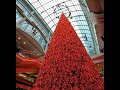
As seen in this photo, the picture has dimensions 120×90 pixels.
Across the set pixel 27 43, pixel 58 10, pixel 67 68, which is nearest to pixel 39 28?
pixel 27 43

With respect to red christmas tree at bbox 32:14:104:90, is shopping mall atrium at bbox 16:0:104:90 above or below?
below

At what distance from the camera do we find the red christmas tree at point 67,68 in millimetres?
5172

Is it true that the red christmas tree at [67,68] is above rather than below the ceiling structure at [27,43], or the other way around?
above

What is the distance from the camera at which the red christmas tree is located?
5.17m

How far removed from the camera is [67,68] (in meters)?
5.37

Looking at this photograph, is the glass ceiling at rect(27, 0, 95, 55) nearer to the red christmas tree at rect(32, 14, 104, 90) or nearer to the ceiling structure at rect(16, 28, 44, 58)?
the ceiling structure at rect(16, 28, 44, 58)

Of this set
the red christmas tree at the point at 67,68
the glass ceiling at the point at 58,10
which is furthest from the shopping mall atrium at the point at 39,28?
the red christmas tree at the point at 67,68

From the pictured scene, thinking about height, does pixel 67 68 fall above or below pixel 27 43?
above

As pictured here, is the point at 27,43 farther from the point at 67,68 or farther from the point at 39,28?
the point at 67,68

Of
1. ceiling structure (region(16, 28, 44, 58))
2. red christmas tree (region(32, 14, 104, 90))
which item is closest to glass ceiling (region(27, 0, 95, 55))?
ceiling structure (region(16, 28, 44, 58))

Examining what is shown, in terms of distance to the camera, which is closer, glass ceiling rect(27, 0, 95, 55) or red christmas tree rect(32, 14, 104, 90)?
red christmas tree rect(32, 14, 104, 90)

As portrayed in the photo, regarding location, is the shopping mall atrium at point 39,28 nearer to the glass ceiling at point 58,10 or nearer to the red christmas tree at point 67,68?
the glass ceiling at point 58,10
